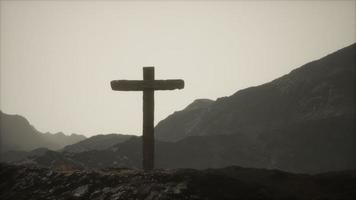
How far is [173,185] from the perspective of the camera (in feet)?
24.8

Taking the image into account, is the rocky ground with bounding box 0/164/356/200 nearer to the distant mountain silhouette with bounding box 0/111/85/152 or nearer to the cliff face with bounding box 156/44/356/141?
the cliff face with bounding box 156/44/356/141

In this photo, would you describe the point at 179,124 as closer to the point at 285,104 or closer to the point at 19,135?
the point at 285,104

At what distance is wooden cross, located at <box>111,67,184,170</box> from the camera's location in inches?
413

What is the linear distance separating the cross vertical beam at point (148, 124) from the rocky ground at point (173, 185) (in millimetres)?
1665

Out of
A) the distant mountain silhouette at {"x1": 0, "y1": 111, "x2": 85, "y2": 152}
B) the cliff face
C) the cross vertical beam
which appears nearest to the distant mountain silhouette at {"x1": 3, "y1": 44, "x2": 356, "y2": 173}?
the cliff face

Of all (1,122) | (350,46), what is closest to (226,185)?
(350,46)

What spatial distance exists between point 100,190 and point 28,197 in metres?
1.84

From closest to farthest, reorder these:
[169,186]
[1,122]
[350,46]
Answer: [169,186], [350,46], [1,122]

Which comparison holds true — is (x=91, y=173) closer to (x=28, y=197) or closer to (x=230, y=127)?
(x=28, y=197)

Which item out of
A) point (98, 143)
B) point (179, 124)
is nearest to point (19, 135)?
point (98, 143)

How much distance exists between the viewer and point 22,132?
4803 inches

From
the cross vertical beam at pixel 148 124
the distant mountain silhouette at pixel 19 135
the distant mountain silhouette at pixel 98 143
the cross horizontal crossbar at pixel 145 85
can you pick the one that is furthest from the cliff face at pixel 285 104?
the distant mountain silhouette at pixel 19 135

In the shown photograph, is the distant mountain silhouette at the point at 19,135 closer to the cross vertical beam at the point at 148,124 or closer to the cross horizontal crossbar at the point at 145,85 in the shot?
the cross horizontal crossbar at the point at 145,85

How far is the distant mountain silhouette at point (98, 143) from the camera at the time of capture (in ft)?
217
